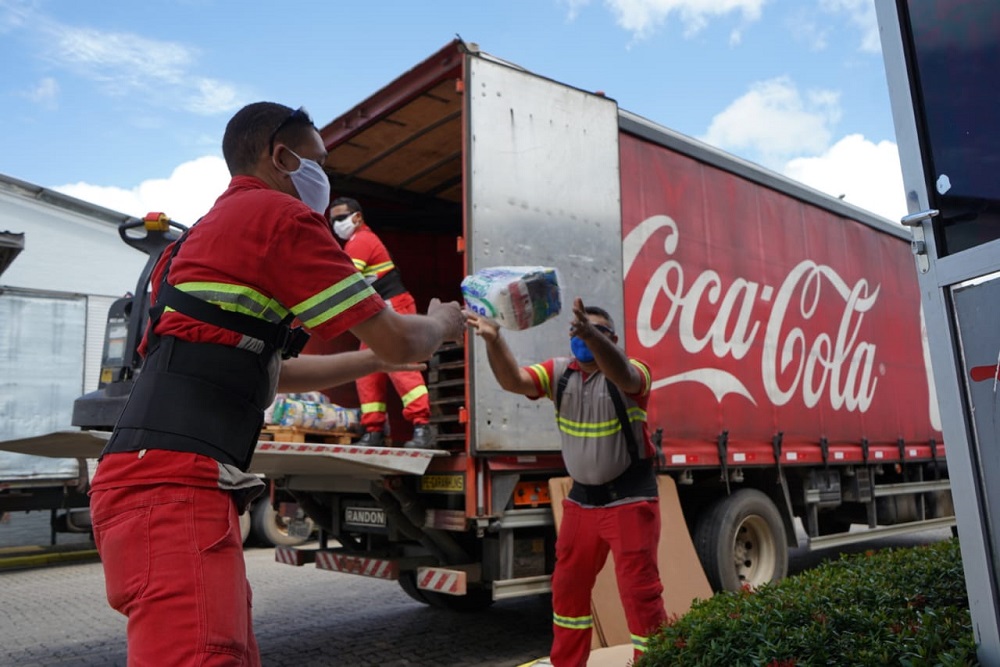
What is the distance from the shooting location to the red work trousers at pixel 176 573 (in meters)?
1.74

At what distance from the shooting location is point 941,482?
992cm

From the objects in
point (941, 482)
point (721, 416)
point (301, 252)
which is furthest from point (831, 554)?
point (301, 252)

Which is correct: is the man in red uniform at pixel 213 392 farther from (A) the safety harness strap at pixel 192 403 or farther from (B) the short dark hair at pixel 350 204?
(B) the short dark hair at pixel 350 204

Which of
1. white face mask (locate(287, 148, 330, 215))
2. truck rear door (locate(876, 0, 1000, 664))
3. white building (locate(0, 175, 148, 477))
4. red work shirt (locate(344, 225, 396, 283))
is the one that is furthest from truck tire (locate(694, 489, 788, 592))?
white building (locate(0, 175, 148, 477))

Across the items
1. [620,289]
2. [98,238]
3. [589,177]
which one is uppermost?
[98,238]

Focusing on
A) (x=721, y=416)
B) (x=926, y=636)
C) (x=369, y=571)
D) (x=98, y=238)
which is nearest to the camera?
(x=926, y=636)

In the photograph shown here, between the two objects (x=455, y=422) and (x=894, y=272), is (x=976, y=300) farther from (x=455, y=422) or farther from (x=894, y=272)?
(x=894, y=272)

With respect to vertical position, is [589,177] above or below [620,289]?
above

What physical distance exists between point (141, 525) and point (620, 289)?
441 cm

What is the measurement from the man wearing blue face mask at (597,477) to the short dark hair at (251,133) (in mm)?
1620

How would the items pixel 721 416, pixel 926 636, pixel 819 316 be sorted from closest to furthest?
pixel 926 636, pixel 721 416, pixel 819 316

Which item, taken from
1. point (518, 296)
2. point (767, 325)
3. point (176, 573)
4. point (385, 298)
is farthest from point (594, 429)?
point (767, 325)

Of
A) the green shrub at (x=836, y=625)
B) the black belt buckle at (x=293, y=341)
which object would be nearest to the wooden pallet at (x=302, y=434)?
the green shrub at (x=836, y=625)

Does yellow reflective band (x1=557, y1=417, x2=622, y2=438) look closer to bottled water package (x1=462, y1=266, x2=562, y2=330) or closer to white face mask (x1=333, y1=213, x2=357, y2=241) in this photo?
bottled water package (x1=462, y1=266, x2=562, y2=330)
